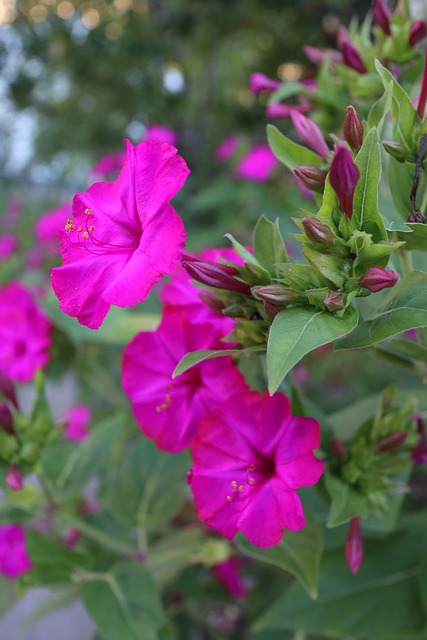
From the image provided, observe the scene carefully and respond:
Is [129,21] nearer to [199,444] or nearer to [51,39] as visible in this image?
[51,39]

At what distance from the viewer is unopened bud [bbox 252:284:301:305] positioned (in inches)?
19.6

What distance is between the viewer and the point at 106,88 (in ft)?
9.80

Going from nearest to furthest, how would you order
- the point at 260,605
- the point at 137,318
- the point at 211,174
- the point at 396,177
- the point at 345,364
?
the point at 396,177 < the point at 137,318 < the point at 260,605 < the point at 345,364 < the point at 211,174

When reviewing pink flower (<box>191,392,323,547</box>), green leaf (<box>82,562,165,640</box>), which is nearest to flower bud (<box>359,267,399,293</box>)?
pink flower (<box>191,392,323,547</box>)

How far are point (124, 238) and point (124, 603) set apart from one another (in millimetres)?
549

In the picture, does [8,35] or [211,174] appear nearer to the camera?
[211,174]

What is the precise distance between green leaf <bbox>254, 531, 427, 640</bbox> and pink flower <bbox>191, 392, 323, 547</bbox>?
15.5 inches

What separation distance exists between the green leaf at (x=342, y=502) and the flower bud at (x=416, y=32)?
21.3 inches

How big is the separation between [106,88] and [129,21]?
1.03ft

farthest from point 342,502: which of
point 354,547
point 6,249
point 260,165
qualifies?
point 6,249

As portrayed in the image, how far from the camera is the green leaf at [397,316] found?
489 mm

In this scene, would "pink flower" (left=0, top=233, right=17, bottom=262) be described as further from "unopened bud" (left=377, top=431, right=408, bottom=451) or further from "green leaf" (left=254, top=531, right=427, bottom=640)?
"unopened bud" (left=377, top=431, right=408, bottom=451)

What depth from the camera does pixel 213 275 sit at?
54 centimetres

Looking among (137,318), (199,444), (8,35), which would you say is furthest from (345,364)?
(8,35)
